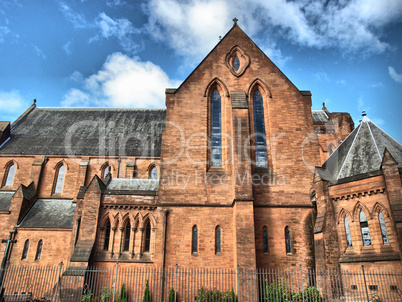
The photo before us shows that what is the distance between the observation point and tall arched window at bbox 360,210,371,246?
14.9m

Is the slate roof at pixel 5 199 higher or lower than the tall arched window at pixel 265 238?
higher

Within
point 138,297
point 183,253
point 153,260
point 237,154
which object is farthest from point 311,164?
point 138,297

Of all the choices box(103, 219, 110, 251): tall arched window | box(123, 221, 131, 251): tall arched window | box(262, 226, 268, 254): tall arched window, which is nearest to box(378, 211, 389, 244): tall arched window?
box(262, 226, 268, 254): tall arched window

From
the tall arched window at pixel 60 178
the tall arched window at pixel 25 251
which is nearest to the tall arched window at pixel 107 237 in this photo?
the tall arched window at pixel 25 251

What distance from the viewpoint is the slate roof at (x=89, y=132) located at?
2817 cm

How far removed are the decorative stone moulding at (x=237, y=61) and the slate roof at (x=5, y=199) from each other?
1952 cm

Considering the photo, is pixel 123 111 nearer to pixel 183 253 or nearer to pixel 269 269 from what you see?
pixel 183 253

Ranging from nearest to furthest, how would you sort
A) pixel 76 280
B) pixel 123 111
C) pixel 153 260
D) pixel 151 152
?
pixel 76 280
pixel 153 260
pixel 151 152
pixel 123 111

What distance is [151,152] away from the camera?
90.2ft

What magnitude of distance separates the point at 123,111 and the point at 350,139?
2242 centimetres

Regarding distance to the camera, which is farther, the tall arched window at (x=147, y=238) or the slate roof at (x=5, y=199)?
the slate roof at (x=5, y=199)

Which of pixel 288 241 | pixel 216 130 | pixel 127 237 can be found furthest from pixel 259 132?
pixel 127 237

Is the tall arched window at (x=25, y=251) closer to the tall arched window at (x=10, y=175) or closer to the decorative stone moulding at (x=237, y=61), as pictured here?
the tall arched window at (x=10, y=175)

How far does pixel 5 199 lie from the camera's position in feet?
83.9
